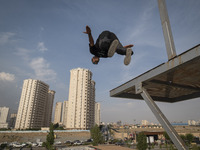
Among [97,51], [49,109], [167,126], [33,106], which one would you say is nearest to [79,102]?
[33,106]

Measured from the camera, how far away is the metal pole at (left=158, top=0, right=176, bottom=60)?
7102 mm

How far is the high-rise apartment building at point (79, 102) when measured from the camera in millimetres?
A: 71875

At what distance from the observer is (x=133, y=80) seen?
8.45 m

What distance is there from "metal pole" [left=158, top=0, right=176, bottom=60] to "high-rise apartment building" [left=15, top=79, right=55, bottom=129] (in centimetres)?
8988

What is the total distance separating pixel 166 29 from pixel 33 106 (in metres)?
91.3

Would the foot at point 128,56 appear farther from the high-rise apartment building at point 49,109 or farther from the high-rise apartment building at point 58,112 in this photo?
the high-rise apartment building at point 58,112

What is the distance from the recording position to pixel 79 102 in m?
74.3

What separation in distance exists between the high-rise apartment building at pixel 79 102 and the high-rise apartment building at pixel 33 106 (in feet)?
84.8

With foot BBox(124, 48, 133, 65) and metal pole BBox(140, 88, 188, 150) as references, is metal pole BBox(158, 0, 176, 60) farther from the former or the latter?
metal pole BBox(140, 88, 188, 150)

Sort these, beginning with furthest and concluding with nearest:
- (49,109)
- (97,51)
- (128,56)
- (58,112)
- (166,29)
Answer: (58,112) → (49,109) → (166,29) → (128,56) → (97,51)

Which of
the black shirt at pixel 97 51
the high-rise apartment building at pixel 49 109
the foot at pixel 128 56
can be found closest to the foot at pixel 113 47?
the black shirt at pixel 97 51

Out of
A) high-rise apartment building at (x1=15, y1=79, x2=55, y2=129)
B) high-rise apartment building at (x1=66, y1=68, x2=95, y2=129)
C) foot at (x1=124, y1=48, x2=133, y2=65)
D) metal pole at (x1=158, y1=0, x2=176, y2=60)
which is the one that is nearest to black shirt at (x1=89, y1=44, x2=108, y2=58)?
foot at (x1=124, y1=48, x2=133, y2=65)

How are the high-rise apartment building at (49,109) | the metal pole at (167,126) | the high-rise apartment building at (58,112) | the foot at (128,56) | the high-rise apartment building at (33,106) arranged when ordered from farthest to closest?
the high-rise apartment building at (58,112) → the high-rise apartment building at (49,109) → the high-rise apartment building at (33,106) → the foot at (128,56) → the metal pole at (167,126)

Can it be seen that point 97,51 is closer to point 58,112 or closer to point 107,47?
point 107,47
